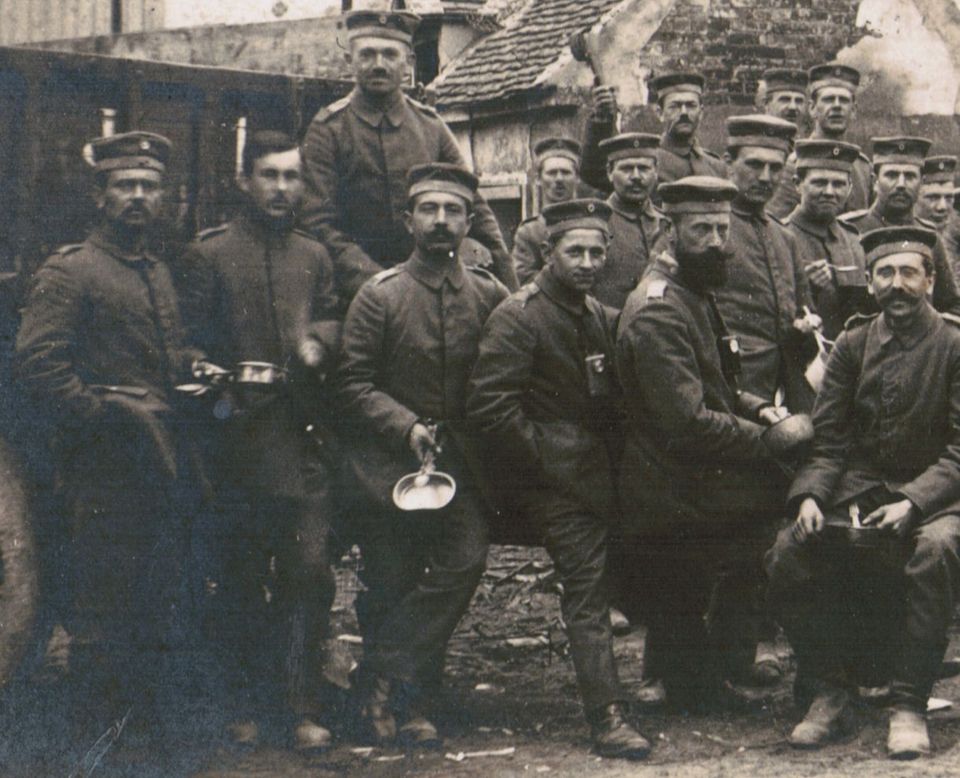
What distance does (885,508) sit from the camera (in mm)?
5574

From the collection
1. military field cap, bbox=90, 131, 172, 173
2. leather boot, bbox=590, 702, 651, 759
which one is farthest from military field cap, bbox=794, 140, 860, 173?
military field cap, bbox=90, 131, 172, 173

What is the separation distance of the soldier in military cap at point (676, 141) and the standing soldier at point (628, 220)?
19.0 inches

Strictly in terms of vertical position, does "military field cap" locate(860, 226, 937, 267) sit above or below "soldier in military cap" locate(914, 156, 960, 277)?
below

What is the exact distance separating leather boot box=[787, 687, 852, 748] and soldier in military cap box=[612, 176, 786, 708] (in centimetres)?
56

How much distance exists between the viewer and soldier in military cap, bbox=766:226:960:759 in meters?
5.50

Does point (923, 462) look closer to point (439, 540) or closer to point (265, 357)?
point (439, 540)

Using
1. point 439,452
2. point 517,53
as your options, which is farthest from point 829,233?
point 517,53

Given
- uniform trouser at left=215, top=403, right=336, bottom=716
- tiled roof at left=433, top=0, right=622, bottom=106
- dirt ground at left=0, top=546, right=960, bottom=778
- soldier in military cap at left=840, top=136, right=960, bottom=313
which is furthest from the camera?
tiled roof at left=433, top=0, right=622, bottom=106

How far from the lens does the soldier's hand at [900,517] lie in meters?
5.53

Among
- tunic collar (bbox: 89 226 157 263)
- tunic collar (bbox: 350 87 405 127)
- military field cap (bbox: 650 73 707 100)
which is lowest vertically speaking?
tunic collar (bbox: 89 226 157 263)

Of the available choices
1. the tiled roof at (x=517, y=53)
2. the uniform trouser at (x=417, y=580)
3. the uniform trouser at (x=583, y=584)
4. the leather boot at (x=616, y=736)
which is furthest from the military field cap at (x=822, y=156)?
the tiled roof at (x=517, y=53)

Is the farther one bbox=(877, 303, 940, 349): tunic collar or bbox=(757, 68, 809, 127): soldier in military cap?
bbox=(757, 68, 809, 127): soldier in military cap

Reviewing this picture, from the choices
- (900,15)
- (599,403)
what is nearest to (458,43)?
(900,15)

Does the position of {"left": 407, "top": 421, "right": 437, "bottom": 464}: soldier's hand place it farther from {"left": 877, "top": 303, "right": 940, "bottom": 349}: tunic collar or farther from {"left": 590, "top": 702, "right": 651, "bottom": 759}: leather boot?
{"left": 877, "top": 303, "right": 940, "bottom": 349}: tunic collar
